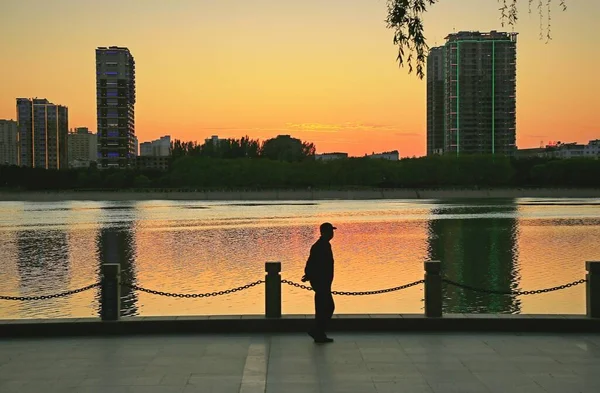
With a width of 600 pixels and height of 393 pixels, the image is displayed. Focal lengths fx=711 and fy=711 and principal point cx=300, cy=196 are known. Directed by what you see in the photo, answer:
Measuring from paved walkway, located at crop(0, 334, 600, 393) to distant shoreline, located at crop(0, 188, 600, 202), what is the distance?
5559 inches

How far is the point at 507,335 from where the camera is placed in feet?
37.9

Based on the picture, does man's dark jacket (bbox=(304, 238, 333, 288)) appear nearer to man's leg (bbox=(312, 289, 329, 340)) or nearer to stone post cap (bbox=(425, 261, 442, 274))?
man's leg (bbox=(312, 289, 329, 340))

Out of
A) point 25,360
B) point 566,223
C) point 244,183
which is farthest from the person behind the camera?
point 244,183

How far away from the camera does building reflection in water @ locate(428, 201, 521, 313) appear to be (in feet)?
64.8

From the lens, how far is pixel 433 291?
1199 centimetres

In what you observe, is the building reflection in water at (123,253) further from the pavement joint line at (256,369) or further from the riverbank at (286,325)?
the pavement joint line at (256,369)

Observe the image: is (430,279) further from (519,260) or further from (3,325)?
(519,260)

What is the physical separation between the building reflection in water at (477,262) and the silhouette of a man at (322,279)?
27.5ft

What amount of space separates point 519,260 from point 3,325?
24116 millimetres

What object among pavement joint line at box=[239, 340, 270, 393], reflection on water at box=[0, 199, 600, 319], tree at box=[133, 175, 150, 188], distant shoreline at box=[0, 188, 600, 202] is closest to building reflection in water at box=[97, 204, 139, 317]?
reflection on water at box=[0, 199, 600, 319]

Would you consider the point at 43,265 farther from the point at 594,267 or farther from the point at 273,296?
the point at 594,267

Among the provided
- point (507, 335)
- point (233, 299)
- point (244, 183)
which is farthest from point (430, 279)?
point (244, 183)

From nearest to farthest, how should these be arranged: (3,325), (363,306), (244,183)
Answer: (3,325), (363,306), (244,183)

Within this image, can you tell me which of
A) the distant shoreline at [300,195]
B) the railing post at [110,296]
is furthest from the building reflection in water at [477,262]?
the distant shoreline at [300,195]
